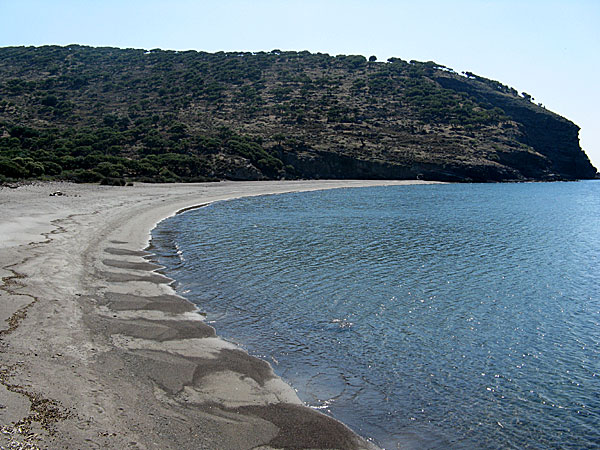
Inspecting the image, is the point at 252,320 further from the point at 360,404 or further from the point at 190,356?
the point at 360,404

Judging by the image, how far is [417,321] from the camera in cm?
1240

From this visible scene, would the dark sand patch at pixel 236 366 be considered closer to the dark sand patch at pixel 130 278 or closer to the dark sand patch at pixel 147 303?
the dark sand patch at pixel 147 303

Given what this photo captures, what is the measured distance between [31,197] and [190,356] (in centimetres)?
2586

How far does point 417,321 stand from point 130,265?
9.43 meters

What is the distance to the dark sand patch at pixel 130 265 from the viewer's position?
16.2 meters

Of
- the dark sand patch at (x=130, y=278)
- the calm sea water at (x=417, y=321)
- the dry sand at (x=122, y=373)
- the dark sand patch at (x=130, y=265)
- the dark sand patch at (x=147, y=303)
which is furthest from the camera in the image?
the dark sand patch at (x=130, y=265)

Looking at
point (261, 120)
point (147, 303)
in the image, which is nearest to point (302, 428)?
point (147, 303)

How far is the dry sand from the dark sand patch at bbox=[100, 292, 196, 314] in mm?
26

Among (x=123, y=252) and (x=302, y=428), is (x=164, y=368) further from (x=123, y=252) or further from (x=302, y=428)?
(x=123, y=252)

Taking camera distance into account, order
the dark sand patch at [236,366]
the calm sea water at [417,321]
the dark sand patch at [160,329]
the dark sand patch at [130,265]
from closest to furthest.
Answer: the calm sea water at [417,321], the dark sand patch at [236,366], the dark sand patch at [160,329], the dark sand patch at [130,265]

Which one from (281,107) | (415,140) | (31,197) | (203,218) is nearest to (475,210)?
(203,218)

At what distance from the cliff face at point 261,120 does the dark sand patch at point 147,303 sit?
31.4 metres

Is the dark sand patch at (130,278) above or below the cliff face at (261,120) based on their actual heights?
below

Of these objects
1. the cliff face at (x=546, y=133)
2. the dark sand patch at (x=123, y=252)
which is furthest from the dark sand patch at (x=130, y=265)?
the cliff face at (x=546, y=133)
